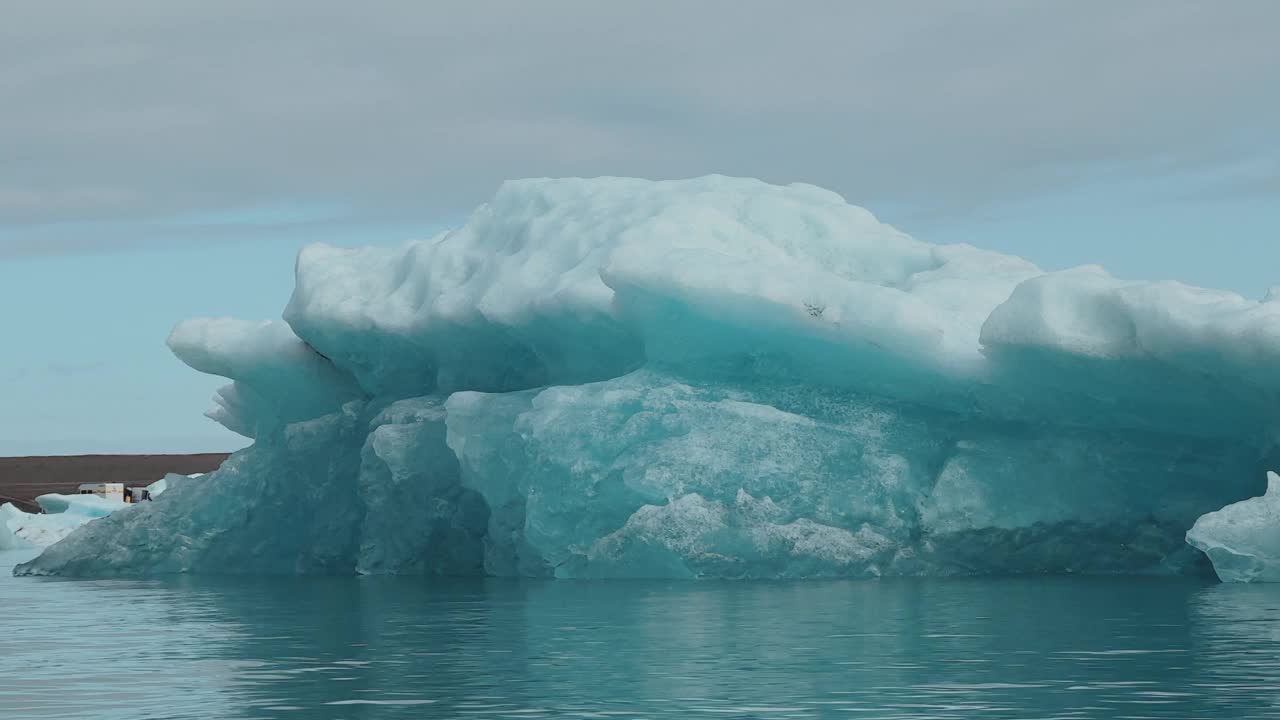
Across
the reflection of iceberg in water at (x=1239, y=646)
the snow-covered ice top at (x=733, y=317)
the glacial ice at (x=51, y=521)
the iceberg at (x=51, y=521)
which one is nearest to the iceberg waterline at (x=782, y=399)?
the snow-covered ice top at (x=733, y=317)

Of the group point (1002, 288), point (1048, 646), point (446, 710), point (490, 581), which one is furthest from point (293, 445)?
point (446, 710)

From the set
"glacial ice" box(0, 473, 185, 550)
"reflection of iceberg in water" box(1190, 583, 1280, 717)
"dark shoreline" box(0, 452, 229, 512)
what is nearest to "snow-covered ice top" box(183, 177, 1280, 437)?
"reflection of iceberg in water" box(1190, 583, 1280, 717)

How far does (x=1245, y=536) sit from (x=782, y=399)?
5.71 meters

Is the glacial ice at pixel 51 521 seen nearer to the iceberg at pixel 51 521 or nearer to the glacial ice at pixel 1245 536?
the iceberg at pixel 51 521

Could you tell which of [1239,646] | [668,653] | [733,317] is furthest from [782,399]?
[1239,646]

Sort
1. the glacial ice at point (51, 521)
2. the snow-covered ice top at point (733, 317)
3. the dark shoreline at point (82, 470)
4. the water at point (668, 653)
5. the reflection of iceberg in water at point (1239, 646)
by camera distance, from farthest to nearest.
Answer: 1. the dark shoreline at point (82, 470)
2. the glacial ice at point (51, 521)
3. the snow-covered ice top at point (733, 317)
4. the water at point (668, 653)
5. the reflection of iceberg in water at point (1239, 646)

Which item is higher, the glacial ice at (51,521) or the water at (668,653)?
the glacial ice at (51,521)

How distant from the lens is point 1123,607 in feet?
54.6

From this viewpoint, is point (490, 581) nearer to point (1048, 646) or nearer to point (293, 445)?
point (293, 445)

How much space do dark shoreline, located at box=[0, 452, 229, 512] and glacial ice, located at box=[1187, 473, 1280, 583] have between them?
8942 centimetres

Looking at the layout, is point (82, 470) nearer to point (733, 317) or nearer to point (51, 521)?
point (51, 521)

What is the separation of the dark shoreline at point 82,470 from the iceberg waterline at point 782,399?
8114 cm

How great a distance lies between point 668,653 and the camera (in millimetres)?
12594

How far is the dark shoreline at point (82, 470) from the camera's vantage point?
357ft
